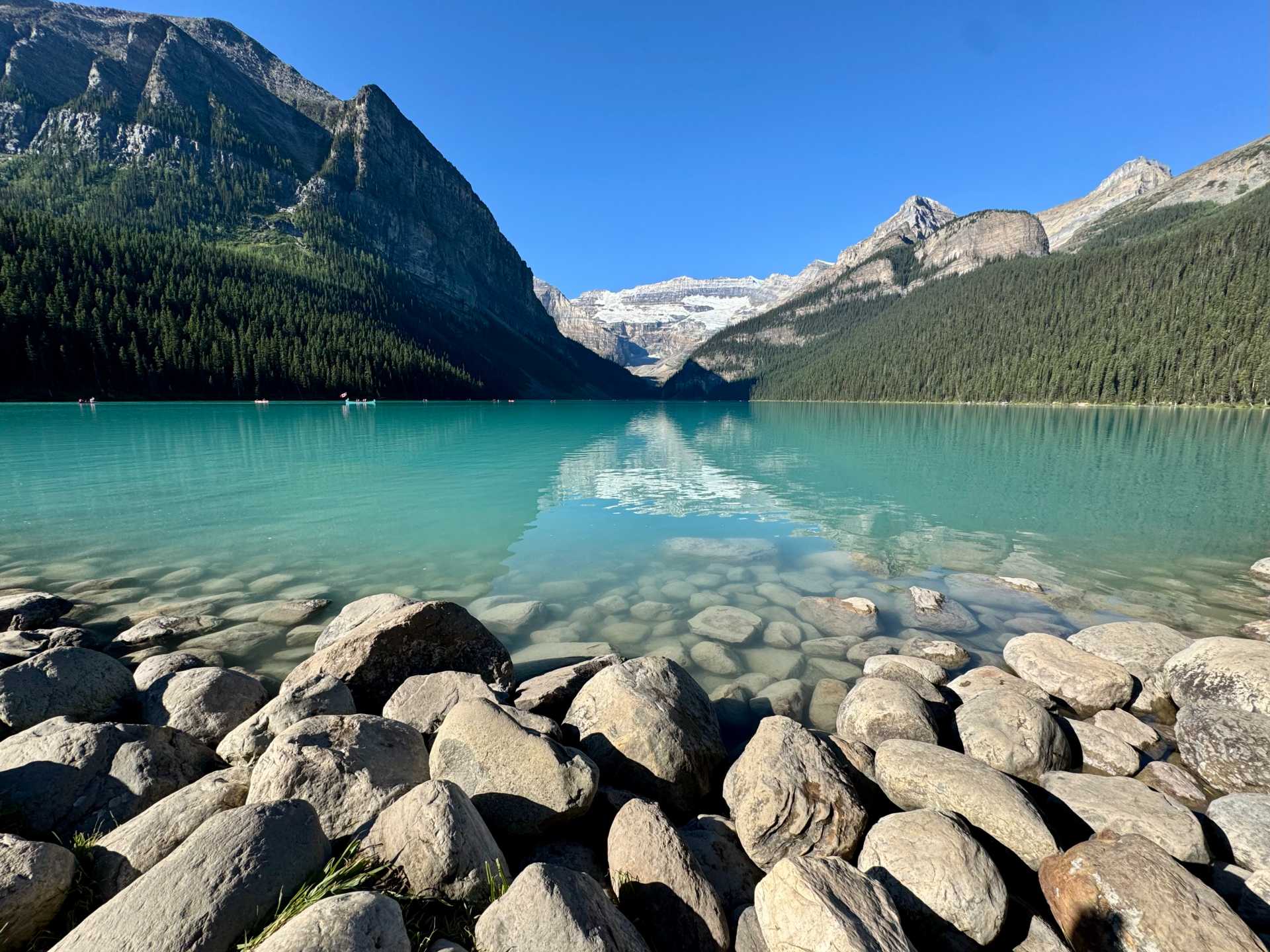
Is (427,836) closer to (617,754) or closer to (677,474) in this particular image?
(617,754)

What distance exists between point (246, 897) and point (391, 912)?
0.91 m

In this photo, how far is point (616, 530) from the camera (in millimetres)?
18391

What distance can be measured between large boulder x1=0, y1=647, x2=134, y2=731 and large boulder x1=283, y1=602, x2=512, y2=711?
1.98 meters

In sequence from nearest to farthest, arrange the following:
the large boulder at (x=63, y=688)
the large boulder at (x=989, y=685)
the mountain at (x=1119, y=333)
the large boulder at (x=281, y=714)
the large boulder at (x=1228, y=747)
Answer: the large boulder at (x=281, y=714), the large boulder at (x=63, y=688), the large boulder at (x=1228, y=747), the large boulder at (x=989, y=685), the mountain at (x=1119, y=333)

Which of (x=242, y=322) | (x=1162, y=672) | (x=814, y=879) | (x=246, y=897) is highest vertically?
(x=242, y=322)

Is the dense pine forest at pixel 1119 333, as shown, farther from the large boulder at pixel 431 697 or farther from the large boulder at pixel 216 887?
the large boulder at pixel 216 887

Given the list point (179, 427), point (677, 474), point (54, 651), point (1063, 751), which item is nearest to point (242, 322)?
point (179, 427)

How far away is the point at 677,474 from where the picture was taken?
32.4 m

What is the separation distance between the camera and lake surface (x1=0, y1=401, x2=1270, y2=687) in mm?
11648

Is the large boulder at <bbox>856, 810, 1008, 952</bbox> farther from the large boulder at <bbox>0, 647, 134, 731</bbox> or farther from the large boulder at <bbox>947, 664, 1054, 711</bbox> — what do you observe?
the large boulder at <bbox>0, 647, 134, 731</bbox>

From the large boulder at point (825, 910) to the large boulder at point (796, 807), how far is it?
1.04m

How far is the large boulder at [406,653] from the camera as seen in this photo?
690cm

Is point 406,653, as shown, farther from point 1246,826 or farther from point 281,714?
point 1246,826

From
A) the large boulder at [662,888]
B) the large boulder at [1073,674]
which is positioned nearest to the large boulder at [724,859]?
the large boulder at [662,888]
